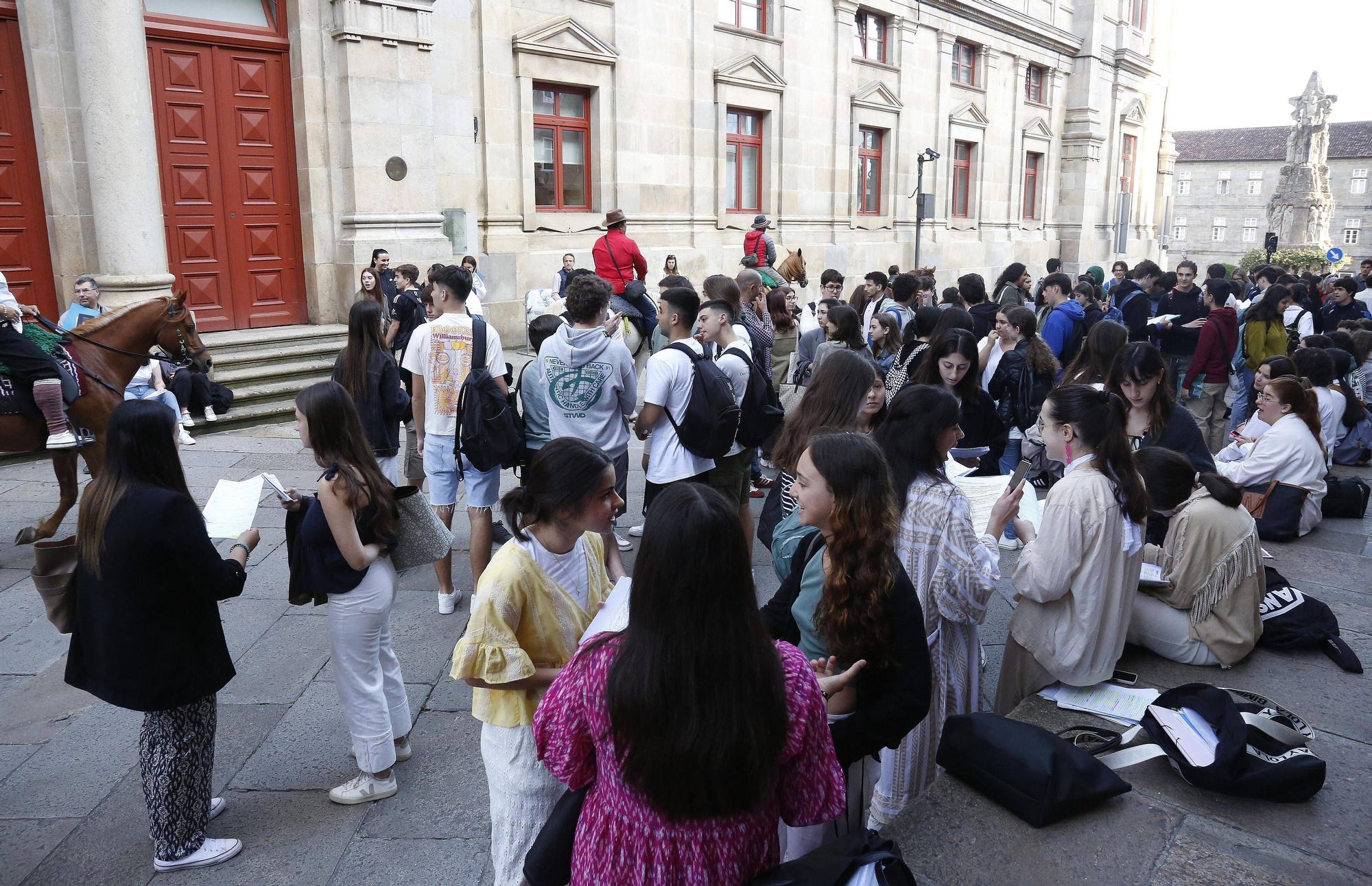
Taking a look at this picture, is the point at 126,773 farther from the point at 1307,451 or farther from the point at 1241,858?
the point at 1307,451

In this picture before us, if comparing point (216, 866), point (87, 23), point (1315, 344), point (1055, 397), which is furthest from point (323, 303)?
point (1315, 344)

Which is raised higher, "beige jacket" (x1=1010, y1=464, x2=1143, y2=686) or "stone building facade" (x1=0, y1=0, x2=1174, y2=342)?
"stone building facade" (x1=0, y1=0, x2=1174, y2=342)

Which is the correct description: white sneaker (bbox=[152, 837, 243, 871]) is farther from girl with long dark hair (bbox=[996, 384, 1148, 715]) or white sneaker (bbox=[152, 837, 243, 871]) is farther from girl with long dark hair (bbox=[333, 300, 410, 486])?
girl with long dark hair (bbox=[996, 384, 1148, 715])

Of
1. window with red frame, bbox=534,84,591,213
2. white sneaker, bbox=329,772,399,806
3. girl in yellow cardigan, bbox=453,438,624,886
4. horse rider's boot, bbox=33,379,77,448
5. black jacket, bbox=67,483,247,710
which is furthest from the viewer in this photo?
window with red frame, bbox=534,84,591,213

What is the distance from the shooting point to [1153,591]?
4496 mm

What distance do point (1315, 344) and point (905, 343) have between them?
14.9 feet

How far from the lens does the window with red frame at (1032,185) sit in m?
29.2

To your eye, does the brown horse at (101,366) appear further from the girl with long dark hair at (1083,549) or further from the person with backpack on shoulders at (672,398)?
the girl with long dark hair at (1083,549)

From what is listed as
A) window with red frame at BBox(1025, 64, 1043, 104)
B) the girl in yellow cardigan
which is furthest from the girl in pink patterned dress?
window with red frame at BBox(1025, 64, 1043, 104)

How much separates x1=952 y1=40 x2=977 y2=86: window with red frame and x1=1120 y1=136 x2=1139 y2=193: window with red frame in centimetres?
1047

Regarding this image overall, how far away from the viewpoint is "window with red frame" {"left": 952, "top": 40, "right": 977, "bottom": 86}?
969 inches

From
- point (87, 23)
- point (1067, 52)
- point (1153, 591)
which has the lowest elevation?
point (1153, 591)

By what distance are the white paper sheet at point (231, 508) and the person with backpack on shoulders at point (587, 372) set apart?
2036mm

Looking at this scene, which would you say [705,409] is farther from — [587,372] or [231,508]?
[231,508]
